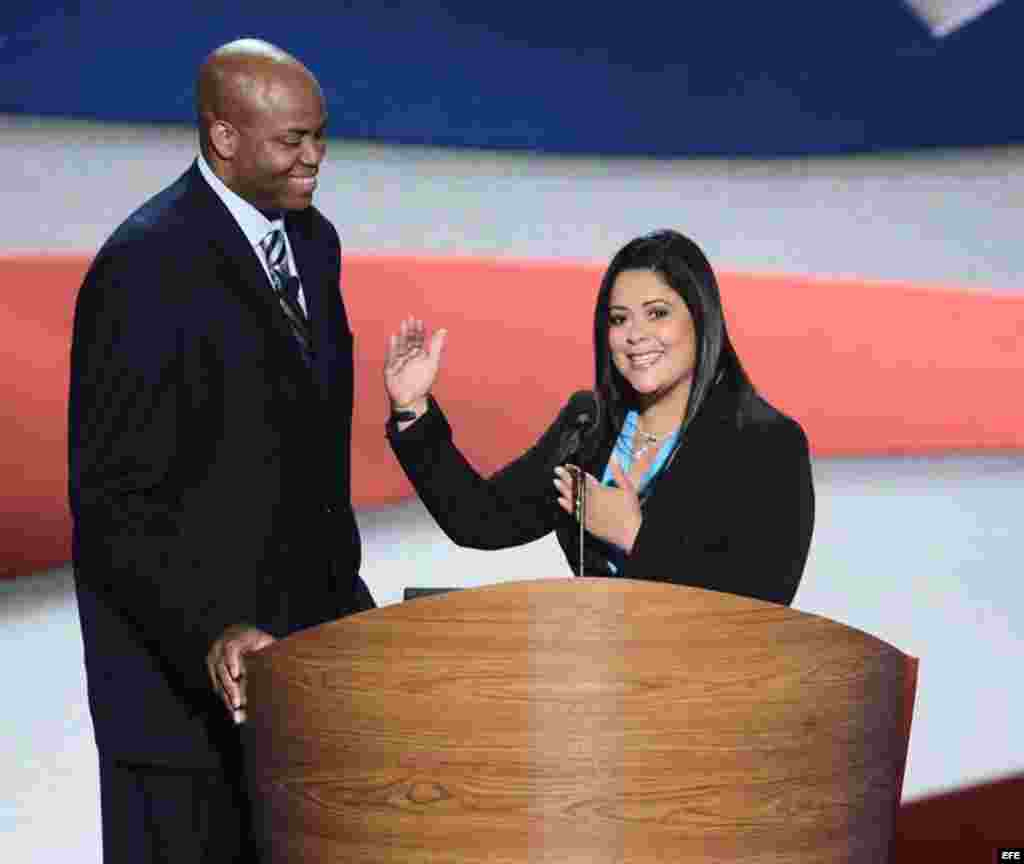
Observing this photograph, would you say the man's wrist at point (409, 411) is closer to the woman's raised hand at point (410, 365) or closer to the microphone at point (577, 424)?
the woman's raised hand at point (410, 365)

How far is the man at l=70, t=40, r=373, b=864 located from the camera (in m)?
2.05

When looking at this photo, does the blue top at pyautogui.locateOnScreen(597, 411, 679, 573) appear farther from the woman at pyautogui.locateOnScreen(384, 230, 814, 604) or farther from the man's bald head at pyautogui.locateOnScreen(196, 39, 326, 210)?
the man's bald head at pyautogui.locateOnScreen(196, 39, 326, 210)

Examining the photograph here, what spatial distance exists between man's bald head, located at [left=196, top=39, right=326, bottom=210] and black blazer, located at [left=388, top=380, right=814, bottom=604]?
44 cm

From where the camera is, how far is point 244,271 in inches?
85.3

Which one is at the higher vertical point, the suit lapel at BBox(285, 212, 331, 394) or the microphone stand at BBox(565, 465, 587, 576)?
the suit lapel at BBox(285, 212, 331, 394)

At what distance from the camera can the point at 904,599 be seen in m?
4.29

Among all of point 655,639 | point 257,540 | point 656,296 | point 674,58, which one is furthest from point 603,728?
point 674,58

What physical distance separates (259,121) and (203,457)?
426 millimetres

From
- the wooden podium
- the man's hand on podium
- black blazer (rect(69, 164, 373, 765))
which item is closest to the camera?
the wooden podium

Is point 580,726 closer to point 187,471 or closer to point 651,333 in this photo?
point 187,471

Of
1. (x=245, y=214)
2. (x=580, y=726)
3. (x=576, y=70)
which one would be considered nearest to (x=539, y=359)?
(x=576, y=70)

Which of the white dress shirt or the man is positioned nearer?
the man

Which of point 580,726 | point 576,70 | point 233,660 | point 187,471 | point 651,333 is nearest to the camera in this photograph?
point 580,726

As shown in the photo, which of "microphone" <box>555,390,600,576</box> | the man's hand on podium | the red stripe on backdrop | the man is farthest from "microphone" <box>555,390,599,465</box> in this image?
the red stripe on backdrop
